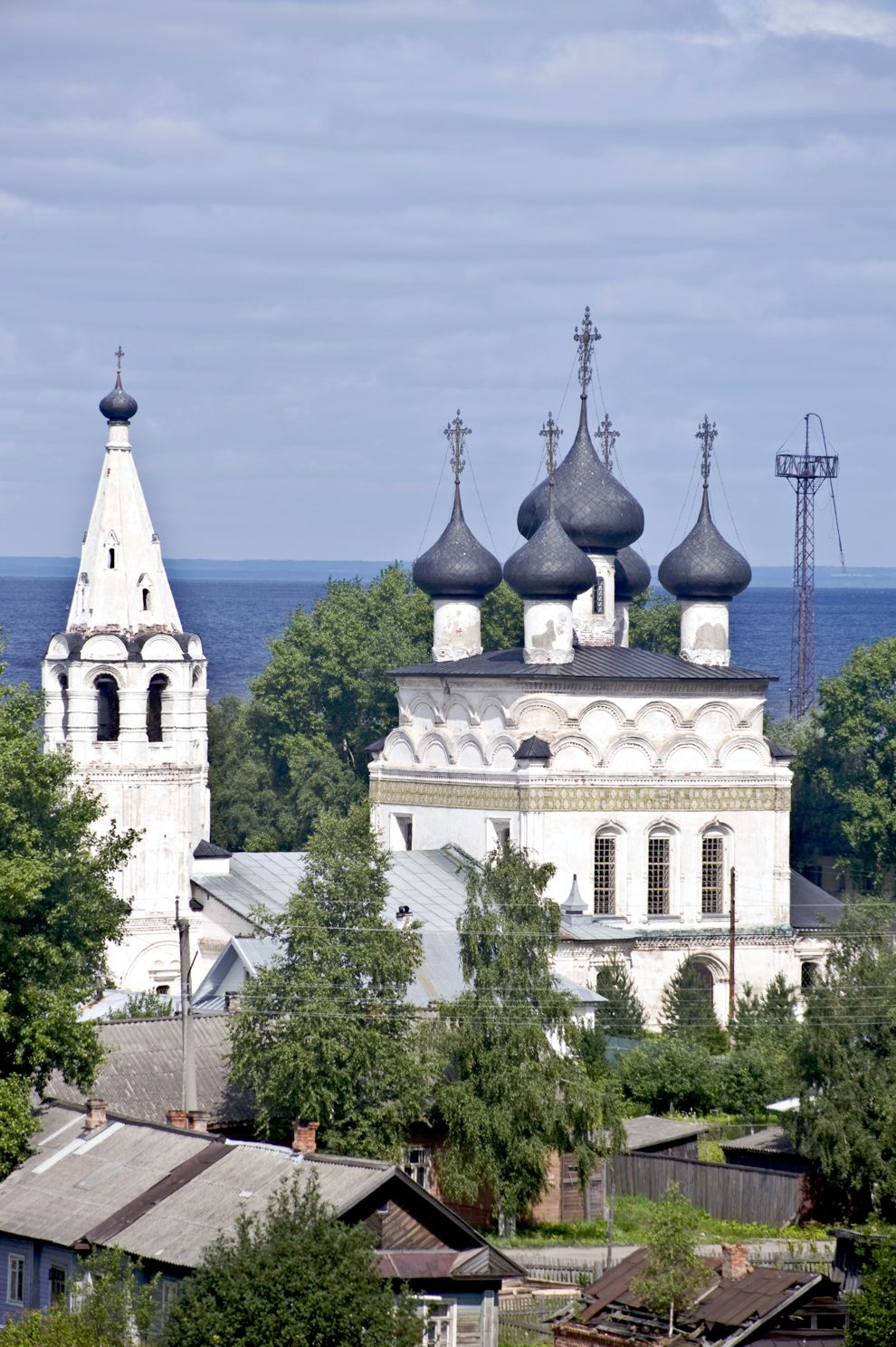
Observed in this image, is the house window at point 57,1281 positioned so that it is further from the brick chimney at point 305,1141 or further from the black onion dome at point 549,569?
the black onion dome at point 549,569

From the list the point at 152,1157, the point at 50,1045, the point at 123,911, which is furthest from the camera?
the point at 123,911

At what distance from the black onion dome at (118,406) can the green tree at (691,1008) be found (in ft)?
32.3

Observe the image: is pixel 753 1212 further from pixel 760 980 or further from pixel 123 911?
pixel 760 980

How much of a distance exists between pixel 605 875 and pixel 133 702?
21.7ft

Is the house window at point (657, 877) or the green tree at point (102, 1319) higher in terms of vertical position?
the house window at point (657, 877)

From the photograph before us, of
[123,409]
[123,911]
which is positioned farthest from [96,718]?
[123,911]

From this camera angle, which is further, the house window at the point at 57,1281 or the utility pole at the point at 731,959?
the utility pole at the point at 731,959

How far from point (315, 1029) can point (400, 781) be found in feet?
43.1

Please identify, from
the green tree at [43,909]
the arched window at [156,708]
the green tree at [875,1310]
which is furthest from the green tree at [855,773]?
the green tree at [875,1310]

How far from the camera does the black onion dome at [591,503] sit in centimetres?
4088

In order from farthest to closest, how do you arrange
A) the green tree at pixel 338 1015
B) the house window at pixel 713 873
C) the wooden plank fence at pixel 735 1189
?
the house window at pixel 713 873 < the wooden plank fence at pixel 735 1189 < the green tree at pixel 338 1015

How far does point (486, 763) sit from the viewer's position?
38.0 metres

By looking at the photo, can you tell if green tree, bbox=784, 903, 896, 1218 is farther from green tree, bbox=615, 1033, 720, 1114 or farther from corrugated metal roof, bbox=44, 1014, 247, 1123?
corrugated metal roof, bbox=44, 1014, 247, 1123

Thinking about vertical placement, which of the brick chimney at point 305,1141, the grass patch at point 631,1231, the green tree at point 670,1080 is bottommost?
the grass patch at point 631,1231
